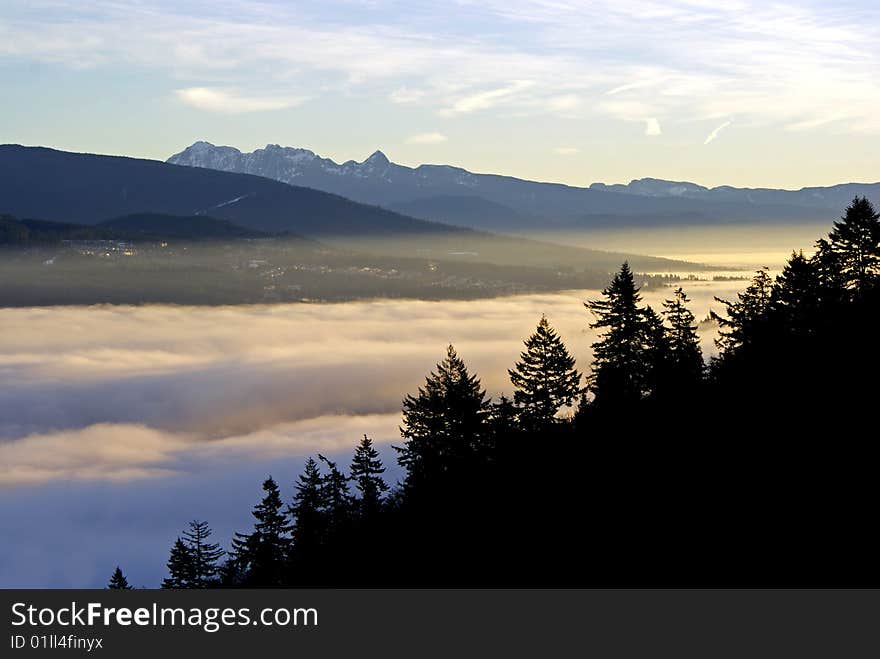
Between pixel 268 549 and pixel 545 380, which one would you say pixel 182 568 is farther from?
pixel 545 380

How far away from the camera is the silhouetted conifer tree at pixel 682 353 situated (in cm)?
4959

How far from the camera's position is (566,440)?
49.2m

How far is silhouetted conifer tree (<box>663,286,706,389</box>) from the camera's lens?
49.6m

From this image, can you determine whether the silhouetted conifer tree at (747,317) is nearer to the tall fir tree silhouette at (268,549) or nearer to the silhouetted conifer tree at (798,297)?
the silhouetted conifer tree at (798,297)

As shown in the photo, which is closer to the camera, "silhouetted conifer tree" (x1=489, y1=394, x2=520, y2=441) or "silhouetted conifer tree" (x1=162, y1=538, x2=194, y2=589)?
"silhouetted conifer tree" (x1=489, y1=394, x2=520, y2=441)

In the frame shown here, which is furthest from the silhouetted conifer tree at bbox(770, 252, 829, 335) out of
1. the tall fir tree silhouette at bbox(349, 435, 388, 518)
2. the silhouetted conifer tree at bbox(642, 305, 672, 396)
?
the tall fir tree silhouette at bbox(349, 435, 388, 518)

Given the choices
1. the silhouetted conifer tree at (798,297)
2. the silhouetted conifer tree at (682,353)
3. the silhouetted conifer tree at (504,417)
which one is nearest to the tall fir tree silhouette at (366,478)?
the silhouetted conifer tree at (504,417)

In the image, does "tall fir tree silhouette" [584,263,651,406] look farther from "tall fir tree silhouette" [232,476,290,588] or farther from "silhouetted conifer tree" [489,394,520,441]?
"tall fir tree silhouette" [232,476,290,588]

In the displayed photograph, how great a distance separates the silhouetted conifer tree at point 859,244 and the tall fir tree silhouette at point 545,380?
1896cm

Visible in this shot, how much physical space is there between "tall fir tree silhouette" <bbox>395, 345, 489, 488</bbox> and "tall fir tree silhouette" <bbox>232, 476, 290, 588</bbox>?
404 inches

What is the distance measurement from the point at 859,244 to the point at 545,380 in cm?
2245

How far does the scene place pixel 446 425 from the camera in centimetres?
5491

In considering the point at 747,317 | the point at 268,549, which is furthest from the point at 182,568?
the point at 747,317
